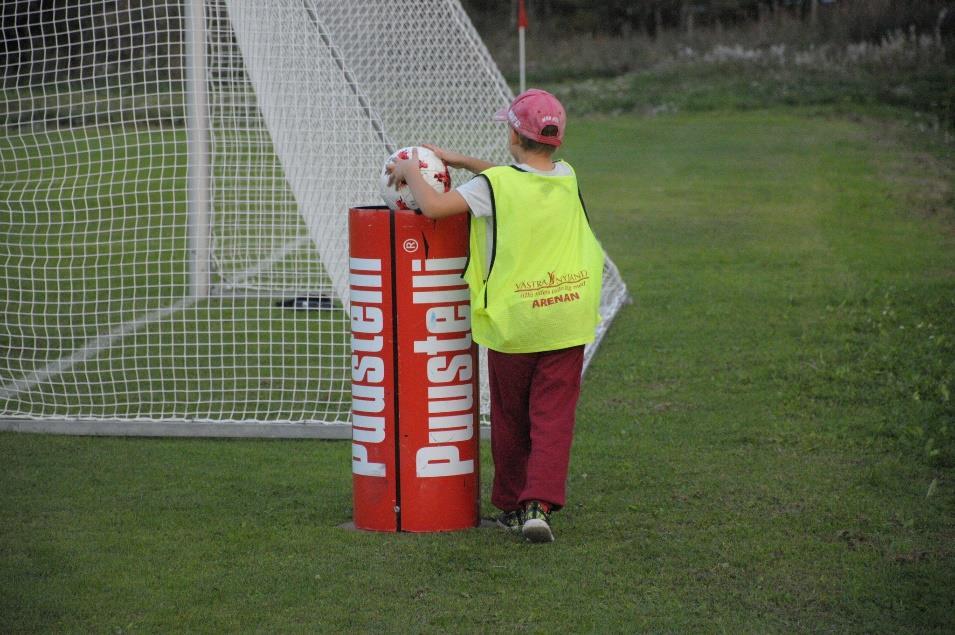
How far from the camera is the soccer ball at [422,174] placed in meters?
4.47

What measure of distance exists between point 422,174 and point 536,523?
1.33 meters

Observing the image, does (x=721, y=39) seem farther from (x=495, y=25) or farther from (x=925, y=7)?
(x=495, y=25)

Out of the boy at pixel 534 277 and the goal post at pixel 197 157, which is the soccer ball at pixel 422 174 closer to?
the boy at pixel 534 277

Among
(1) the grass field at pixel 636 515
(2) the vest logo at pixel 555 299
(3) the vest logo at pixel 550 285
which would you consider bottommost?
(1) the grass field at pixel 636 515

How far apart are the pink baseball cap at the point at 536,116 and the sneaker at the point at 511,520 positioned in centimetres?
139

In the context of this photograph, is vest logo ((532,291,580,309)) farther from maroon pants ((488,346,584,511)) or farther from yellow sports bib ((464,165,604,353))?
maroon pants ((488,346,584,511))

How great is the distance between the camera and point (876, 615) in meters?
3.88

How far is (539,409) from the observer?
15.0ft

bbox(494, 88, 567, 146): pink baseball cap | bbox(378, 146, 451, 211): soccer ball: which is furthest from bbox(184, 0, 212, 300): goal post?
bbox(494, 88, 567, 146): pink baseball cap

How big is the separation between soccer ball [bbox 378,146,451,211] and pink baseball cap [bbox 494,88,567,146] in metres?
0.31

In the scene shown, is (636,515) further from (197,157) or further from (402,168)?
(197,157)

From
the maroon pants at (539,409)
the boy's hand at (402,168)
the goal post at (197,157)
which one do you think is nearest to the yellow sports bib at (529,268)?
the maroon pants at (539,409)

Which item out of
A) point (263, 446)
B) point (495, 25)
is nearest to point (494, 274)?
point (263, 446)

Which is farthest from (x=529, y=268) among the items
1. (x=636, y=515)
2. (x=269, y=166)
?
(x=269, y=166)
